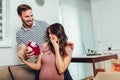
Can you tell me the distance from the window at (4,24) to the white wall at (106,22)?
292 centimetres

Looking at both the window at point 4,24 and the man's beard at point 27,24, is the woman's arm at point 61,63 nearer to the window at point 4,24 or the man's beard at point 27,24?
the man's beard at point 27,24

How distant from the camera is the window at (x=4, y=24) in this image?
7.43 feet

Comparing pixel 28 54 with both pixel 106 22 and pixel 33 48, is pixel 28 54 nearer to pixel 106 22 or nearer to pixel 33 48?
pixel 33 48

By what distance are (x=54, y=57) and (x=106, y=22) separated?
133 inches

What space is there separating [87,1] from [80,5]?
448 millimetres

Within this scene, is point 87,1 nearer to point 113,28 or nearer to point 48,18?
point 113,28

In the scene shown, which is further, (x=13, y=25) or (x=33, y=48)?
(x=13, y=25)

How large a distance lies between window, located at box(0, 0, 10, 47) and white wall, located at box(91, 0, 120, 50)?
292 centimetres

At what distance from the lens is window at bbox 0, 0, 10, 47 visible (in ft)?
7.43

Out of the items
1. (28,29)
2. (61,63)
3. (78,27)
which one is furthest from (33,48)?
(78,27)

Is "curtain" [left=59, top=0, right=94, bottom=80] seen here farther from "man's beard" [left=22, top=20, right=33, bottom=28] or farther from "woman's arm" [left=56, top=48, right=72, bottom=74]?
"woman's arm" [left=56, top=48, right=72, bottom=74]

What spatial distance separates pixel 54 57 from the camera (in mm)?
1650

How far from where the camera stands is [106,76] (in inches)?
48.4

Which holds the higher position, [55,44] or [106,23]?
[106,23]
